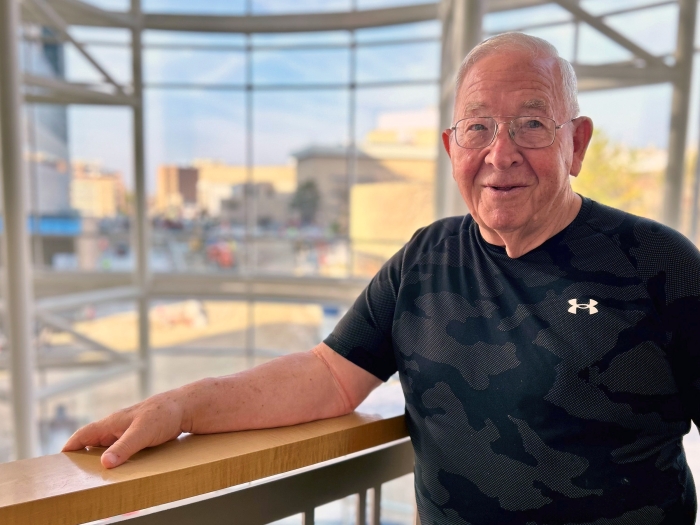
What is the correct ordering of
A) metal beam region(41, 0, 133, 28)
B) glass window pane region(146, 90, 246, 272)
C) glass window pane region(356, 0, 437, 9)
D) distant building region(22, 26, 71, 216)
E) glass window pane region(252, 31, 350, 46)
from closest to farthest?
metal beam region(41, 0, 133, 28) < glass window pane region(356, 0, 437, 9) < glass window pane region(252, 31, 350, 46) < distant building region(22, 26, 71, 216) < glass window pane region(146, 90, 246, 272)

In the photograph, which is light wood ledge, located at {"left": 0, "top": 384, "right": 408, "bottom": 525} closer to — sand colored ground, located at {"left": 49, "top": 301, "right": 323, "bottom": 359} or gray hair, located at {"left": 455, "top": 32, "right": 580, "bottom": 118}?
gray hair, located at {"left": 455, "top": 32, "right": 580, "bottom": 118}

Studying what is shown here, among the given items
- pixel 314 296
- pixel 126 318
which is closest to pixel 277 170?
pixel 314 296

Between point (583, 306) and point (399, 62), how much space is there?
297 inches

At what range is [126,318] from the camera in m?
8.84

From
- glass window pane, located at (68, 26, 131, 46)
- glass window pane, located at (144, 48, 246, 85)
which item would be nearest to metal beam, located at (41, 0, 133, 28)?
glass window pane, located at (68, 26, 131, 46)

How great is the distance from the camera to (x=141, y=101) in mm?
7812

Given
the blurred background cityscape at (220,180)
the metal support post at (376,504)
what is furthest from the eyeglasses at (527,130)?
the blurred background cityscape at (220,180)

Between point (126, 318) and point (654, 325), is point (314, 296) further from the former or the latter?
point (654, 325)

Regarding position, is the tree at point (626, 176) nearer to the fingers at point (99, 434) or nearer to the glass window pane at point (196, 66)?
the glass window pane at point (196, 66)

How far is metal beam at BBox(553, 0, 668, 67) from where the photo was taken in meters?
4.56

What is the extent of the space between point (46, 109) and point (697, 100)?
8857 millimetres

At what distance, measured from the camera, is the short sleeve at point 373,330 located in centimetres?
129

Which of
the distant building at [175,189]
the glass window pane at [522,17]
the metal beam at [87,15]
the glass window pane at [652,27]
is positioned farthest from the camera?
the distant building at [175,189]

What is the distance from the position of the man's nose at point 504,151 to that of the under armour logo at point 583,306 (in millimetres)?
312
